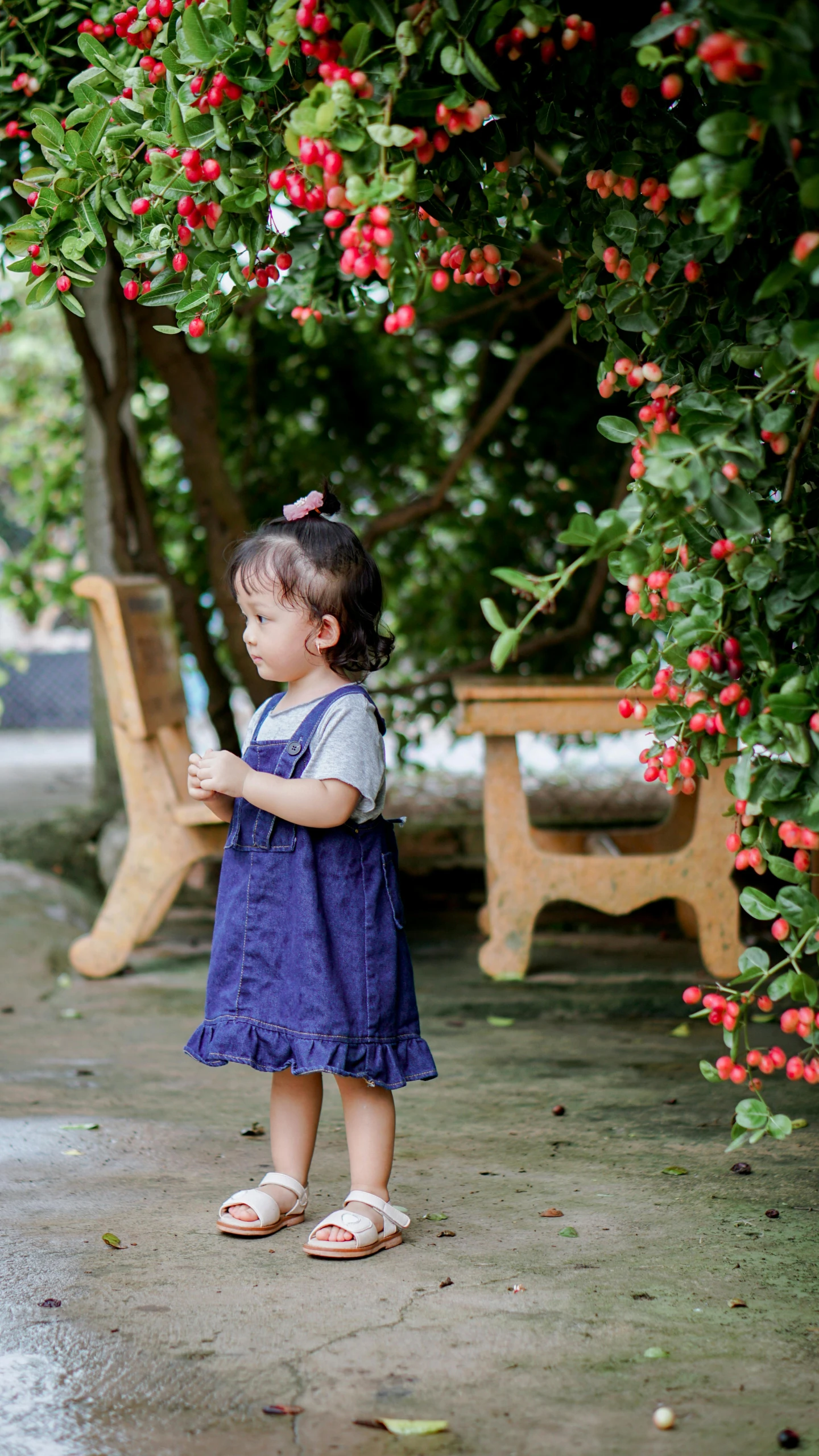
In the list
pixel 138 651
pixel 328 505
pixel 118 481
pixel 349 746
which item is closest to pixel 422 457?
pixel 118 481

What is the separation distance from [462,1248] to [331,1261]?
0.69ft

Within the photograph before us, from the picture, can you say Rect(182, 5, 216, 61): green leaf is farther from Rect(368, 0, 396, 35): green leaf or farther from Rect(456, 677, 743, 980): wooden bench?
Rect(456, 677, 743, 980): wooden bench

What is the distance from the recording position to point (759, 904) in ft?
5.70

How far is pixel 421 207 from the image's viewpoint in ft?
6.38

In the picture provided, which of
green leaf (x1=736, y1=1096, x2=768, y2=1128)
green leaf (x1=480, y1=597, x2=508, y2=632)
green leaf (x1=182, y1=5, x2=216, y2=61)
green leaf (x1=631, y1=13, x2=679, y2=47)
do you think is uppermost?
green leaf (x1=182, y1=5, x2=216, y2=61)

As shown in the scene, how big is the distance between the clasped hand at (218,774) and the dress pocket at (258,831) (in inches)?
3.2

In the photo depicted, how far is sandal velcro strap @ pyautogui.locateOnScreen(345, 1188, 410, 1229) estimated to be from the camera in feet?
7.01

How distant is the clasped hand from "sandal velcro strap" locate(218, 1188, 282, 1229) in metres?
0.64

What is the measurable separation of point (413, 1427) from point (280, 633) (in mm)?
1151

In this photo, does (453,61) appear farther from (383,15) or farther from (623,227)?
(623,227)

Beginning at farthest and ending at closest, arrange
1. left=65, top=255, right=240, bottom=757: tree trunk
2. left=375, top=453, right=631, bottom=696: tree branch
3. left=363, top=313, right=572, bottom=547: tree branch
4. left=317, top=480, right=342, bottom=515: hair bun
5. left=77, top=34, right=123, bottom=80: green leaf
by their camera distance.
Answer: left=375, top=453, right=631, bottom=696: tree branch
left=363, top=313, right=572, bottom=547: tree branch
left=65, top=255, right=240, bottom=757: tree trunk
left=317, top=480, right=342, bottom=515: hair bun
left=77, top=34, right=123, bottom=80: green leaf

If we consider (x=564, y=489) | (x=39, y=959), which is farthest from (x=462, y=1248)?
(x=564, y=489)

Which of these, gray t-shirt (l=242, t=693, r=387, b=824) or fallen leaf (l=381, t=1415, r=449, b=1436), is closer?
fallen leaf (l=381, t=1415, r=449, b=1436)

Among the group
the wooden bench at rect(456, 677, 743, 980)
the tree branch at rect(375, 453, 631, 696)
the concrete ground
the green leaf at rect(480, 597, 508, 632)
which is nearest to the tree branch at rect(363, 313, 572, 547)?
the tree branch at rect(375, 453, 631, 696)
